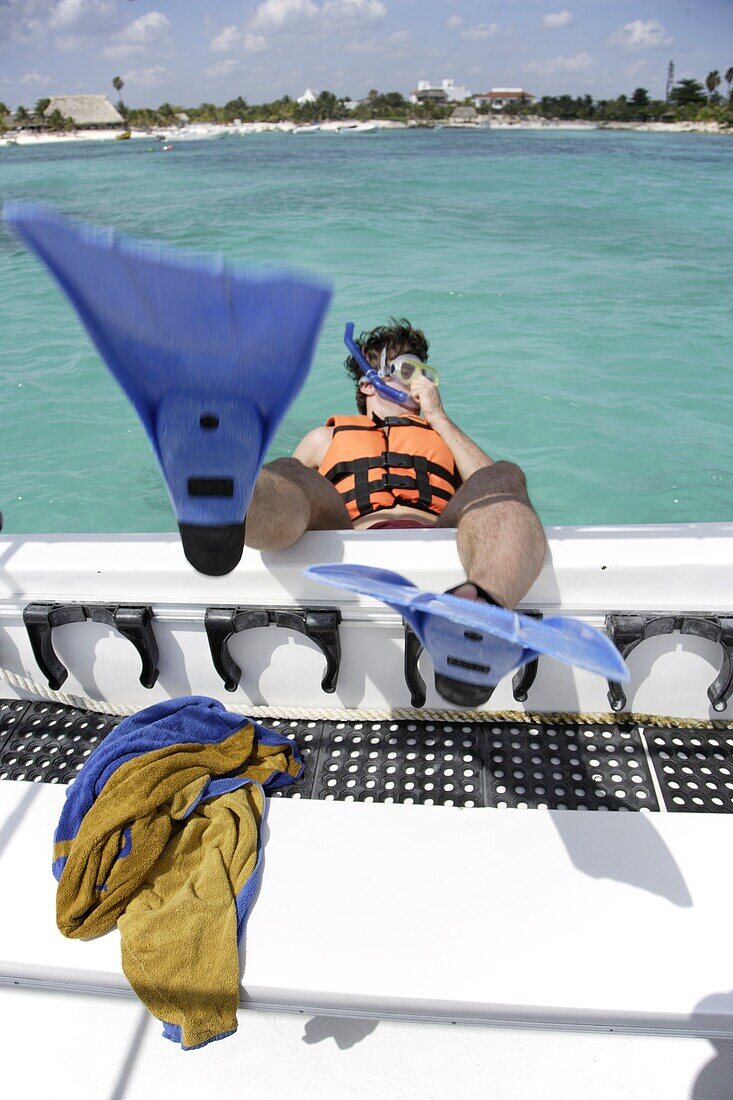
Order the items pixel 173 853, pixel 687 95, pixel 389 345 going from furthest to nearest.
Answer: pixel 687 95
pixel 389 345
pixel 173 853

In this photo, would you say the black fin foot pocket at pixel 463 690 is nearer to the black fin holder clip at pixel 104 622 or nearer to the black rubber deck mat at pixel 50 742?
the black fin holder clip at pixel 104 622

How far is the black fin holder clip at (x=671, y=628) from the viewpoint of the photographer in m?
1.42

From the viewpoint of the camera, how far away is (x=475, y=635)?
1057 mm

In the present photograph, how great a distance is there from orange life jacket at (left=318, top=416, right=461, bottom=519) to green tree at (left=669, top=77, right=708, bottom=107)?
66.6m

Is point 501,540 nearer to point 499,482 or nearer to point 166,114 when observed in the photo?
point 499,482

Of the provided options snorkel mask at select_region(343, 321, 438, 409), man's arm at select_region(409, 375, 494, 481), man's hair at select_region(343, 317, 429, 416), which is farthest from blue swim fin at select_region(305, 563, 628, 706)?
man's hair at select_region(343, 317, 429, 416)

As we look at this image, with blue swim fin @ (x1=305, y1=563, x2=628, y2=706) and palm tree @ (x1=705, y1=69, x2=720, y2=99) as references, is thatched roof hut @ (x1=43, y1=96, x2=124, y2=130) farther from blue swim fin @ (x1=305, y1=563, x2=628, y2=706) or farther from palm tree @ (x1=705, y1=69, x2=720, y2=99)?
blue swim fin @ (x1=305, y1=563, x2=628, y2=706)

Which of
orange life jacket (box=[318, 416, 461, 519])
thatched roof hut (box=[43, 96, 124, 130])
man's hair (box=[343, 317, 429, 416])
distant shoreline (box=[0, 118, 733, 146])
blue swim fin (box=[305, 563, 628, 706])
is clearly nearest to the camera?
blue swim fin (box=[305, 563, 628, 706])

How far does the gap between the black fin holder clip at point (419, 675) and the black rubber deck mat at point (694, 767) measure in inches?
11.2

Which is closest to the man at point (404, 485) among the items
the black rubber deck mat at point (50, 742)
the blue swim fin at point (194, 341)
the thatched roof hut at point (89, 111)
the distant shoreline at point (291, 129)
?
the blue swim fin at point (194, 341)

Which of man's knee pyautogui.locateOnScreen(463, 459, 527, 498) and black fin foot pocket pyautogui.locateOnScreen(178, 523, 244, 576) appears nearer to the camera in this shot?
black fin foot pocket pyautogui.locateOnScreen(178, 523, 244, 576)

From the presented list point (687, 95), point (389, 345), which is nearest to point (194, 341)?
point (389, 345)

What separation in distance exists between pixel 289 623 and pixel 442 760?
0.43 m

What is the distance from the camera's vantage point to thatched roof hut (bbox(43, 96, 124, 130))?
218 feet
